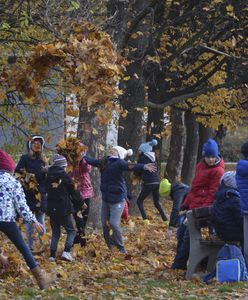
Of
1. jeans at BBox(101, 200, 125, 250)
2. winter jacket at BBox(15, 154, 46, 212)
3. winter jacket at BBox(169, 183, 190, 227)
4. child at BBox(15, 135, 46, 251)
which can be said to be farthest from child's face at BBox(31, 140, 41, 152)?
winter jacket at BBox(169, 183, 190, 227)

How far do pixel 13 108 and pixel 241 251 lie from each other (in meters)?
8.09

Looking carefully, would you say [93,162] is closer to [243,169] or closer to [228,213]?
[228,213]

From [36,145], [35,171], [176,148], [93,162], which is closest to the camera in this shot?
[36,145]

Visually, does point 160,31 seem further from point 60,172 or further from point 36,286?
point 36,286

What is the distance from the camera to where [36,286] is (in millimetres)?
10117

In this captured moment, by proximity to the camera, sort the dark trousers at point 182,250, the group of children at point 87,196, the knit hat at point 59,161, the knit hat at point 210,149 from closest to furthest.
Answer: the group of children at point 87,196 → the dark trousers at point 182,250 → the knit hat at point 210,149 → the knit hat at point 59,161

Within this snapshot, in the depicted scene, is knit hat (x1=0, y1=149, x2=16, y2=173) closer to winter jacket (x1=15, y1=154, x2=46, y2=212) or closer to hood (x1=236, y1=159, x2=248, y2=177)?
hood (x1=236, y1=159, x2=248, y2=177)

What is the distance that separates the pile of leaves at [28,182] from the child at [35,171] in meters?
0.03

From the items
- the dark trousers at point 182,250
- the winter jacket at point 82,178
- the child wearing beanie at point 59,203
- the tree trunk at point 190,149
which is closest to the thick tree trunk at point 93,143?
the winter jacket at point 82,178

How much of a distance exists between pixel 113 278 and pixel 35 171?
325 centimetres

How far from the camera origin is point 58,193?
484 inches

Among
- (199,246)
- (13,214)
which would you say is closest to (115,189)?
(199,246)

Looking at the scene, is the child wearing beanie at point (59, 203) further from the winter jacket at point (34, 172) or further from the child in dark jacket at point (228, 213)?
the child in dark jacket at point (228, 213)

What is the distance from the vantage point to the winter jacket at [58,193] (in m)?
12.2
